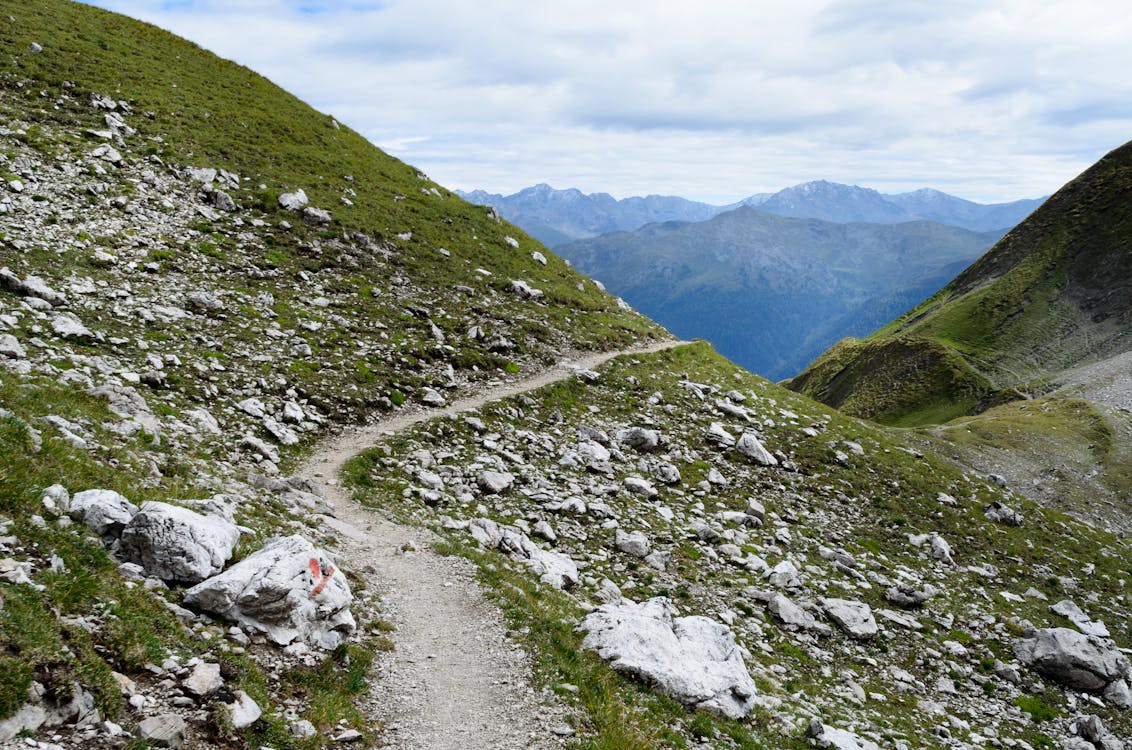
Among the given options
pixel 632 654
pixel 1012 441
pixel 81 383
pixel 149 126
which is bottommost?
pixel 1012 441

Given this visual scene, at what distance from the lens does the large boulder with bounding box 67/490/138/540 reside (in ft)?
34.3

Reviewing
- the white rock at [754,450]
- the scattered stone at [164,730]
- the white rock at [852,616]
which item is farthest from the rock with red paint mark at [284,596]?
the white rock at [754,450]

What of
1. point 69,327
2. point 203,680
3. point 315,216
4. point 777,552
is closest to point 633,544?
point 777,552

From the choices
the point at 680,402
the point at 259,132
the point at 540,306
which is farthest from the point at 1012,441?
the point at 259,132

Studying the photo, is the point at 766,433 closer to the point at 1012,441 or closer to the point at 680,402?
the point at 680,402

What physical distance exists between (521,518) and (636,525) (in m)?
4.78

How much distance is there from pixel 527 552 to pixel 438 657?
6.85m

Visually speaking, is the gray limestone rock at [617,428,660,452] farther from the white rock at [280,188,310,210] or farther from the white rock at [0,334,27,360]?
the white rock at [280,188,310,210]

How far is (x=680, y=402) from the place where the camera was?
3672cm

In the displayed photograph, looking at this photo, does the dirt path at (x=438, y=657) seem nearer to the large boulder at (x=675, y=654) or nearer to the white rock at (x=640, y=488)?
the large boulder at (x=675, y=654)

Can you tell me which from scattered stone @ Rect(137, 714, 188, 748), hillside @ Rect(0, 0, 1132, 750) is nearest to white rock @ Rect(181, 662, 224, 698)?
hillside @ Rect(0, 0, 1132, 750)

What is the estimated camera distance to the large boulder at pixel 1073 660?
21.6 meters

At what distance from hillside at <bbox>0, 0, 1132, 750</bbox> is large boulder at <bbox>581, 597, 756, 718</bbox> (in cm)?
9

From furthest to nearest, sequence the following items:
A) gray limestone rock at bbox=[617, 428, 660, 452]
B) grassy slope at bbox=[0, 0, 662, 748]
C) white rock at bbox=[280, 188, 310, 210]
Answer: white rock at bbox=[280, 188, 310, 210]
gray limestone rock at bbox=[617, 428, 660, 452]
grassy slope at bbox=[0, 0, 662, 748]
